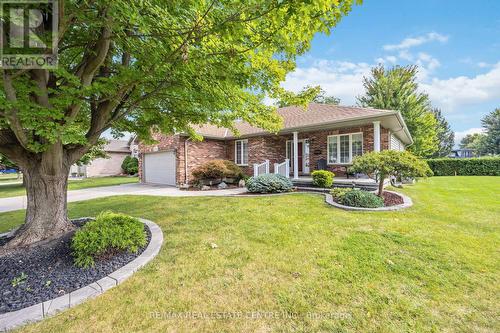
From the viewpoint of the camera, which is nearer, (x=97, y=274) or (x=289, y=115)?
(x=97, y=274)

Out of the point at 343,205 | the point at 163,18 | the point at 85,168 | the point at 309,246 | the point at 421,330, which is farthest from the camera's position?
the point at 85,168

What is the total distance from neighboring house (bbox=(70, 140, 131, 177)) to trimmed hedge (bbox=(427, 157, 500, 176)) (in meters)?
34.3

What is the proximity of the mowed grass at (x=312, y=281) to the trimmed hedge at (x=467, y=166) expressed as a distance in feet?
64.4

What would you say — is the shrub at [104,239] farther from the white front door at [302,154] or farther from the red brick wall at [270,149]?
the white front door at [302,154]

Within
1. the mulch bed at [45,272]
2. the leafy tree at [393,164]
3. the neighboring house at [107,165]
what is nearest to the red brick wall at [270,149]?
the leafy tree at [393,164]

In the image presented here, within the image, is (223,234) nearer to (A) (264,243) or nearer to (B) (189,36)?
(A) (264,243)

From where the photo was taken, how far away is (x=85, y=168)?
25.0 m

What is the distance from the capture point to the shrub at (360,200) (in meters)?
6.39

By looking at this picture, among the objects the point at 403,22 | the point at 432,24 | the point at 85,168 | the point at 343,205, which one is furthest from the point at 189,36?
the point at 85,168

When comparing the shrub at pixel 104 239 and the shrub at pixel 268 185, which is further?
the shrub at pixel 268 185

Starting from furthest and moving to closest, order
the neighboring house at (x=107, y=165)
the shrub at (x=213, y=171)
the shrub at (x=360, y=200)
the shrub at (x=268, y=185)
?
the neighboring house at (x=107, y=165) → the shrub at (x=213, y=171) → the shrub at (x=268, y=185) → the shrub at (x=360, y=200)

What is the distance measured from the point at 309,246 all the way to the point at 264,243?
81 cm

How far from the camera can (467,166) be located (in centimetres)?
1947

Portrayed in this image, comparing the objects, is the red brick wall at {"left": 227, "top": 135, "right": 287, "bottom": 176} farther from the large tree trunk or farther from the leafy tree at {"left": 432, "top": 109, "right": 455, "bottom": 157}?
the leafy tree at {"left": 432, "top": 109, "right": 455, "bottom": 157}
